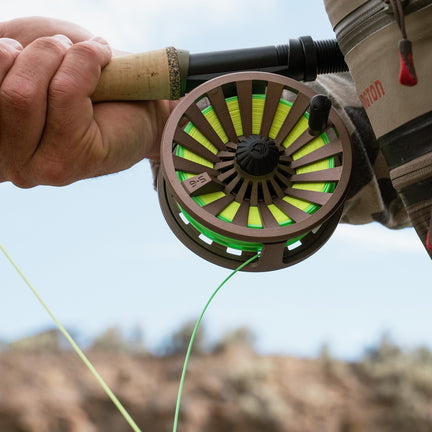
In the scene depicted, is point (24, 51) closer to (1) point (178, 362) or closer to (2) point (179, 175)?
(2) point (179, 175)

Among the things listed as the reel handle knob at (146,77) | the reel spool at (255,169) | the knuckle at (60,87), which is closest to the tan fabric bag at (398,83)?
the reel spool at (255,169)

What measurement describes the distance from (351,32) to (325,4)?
0.07m

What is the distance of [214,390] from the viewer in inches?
295

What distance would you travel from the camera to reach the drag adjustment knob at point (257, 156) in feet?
2.99

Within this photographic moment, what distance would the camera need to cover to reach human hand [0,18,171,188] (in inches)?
34.3

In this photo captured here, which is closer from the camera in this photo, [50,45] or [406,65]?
[406,65]

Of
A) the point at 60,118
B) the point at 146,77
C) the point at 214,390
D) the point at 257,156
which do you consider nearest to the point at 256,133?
the point at 257,156

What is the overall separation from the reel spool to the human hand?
0.11 m

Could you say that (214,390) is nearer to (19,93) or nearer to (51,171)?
(51,171)

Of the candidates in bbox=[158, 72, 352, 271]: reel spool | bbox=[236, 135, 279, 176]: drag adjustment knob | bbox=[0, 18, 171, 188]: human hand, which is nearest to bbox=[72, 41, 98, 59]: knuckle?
bbox=[0, 18, 171, 188]: human hand

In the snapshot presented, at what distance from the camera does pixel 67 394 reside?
7062 millimetres

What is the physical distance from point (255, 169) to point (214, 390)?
6955 mm

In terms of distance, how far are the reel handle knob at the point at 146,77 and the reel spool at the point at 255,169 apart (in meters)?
0.06

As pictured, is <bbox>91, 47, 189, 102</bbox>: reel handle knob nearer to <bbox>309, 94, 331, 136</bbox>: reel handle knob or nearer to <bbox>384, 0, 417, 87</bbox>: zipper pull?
<bbox>309, 94, 331, 136</bbox>: reel handle knob
